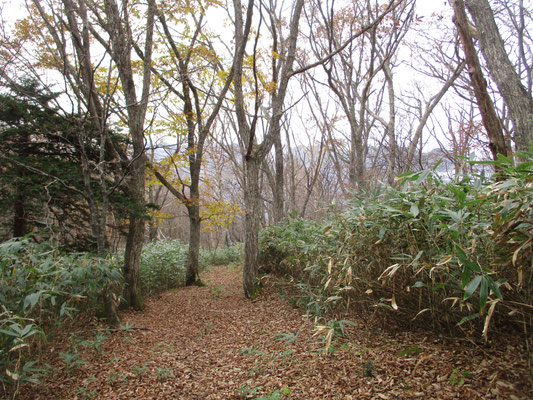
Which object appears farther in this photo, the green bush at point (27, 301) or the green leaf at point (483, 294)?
the green bush at point (27, 301)

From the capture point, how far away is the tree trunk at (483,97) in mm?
2703

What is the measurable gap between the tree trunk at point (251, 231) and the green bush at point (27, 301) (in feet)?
8.17

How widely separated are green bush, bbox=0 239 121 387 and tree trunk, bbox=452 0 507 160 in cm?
390

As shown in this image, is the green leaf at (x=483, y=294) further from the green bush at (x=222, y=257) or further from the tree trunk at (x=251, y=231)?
the green bush at (x=222, y=257)

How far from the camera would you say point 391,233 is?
1.98 meters

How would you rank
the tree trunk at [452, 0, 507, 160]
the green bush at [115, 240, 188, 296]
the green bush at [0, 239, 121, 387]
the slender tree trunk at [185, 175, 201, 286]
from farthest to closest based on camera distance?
1. the slender tree trunk at [185, 175, 201, 286]
2. the green bush at [115, 240, 188, 296]
3. the tree trunk at [452, 0, 507, 160]
4. the green bush at [0, 239, 121, 387]

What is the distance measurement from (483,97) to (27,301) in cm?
416

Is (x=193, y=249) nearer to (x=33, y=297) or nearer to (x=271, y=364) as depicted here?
(x=271, y=364)

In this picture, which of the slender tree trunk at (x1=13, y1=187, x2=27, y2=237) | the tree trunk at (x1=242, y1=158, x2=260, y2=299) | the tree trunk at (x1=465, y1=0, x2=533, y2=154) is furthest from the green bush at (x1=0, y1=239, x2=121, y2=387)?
the tree trunk at (x1=465, y1=0, x2=533, y2=154)

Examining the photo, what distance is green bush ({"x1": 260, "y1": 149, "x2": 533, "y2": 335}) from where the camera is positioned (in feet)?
4.20

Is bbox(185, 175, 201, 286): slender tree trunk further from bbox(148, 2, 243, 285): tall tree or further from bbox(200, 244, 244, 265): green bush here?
bbox(200, 244, 244, 265): green bush

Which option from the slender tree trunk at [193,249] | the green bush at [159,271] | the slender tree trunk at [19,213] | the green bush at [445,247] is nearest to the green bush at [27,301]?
the slender tree trunk at [19,213]

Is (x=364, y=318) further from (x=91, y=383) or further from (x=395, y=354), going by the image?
(x=91, y=383)

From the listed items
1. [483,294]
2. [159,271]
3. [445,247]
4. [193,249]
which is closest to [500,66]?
[445,247]
